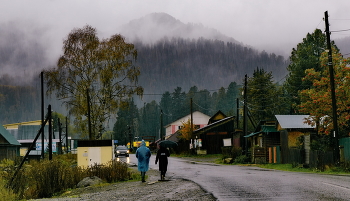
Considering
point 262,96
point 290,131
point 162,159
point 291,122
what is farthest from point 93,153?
point 262,96

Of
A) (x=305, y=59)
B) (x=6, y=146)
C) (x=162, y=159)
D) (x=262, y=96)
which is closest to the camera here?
(x=162, y=159)

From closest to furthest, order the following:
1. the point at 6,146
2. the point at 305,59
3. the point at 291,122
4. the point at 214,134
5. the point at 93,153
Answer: the point at 93,153 → the point at 291,122 → the point at 6,146 → the point at 305,59 → the point at 214,134

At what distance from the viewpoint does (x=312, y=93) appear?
1374 inches

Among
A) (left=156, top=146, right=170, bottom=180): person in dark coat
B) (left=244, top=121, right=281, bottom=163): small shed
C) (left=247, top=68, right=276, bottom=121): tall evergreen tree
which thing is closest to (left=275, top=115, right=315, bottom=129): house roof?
(left=244, top=121, right=281, bottom=163): small shed

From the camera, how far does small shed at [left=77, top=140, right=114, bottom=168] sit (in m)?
31.4

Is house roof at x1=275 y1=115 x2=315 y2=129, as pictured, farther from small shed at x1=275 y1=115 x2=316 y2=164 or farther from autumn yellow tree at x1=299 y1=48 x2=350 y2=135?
autumn yellow tree at x1=299 y1=48 x2=350 y2=135

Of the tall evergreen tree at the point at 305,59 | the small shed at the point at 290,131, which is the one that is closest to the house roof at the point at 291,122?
the small shed at the point at 290,131

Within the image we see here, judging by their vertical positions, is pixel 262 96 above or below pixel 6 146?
above

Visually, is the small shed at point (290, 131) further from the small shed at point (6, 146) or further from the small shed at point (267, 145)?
the small shed at point (6, 146)

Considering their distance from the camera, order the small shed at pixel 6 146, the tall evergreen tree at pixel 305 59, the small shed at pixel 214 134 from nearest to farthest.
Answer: the small shed at pixel 6 146 < the tall evergreen tree at pixel 305 59 < the small shed at pixel 214 134

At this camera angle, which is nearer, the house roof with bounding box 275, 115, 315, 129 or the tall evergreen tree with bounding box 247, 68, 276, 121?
the house roof with bounding box 275, 115, 315, 129

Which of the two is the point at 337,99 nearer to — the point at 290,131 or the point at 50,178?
the point at 290,131

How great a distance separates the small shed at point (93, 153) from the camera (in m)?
31.4

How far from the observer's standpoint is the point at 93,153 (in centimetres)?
3153
